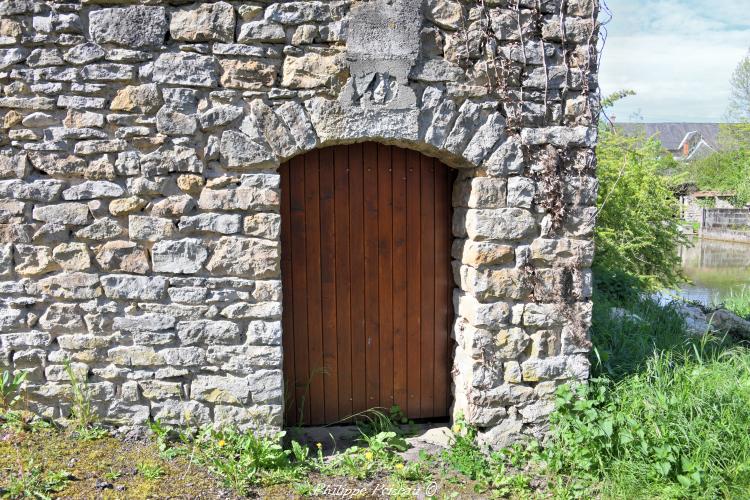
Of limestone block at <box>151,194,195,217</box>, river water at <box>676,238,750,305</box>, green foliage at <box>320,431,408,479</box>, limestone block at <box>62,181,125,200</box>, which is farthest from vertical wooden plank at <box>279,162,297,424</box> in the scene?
river water at <box>676,238,750,305</box>

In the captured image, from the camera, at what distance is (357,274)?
3730 mm

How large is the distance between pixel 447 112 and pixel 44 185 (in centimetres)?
237

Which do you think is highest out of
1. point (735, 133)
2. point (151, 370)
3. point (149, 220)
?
point (735, 133)

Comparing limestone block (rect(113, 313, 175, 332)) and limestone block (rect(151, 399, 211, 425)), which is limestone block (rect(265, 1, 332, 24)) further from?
limestone block (rect(151, 399, 211, 425))

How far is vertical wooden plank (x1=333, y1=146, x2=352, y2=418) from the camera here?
12.0ft

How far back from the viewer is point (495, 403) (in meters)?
3.54

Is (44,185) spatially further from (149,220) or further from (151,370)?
(151,370)

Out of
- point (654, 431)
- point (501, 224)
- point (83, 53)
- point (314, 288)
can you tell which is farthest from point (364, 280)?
point (83, 53)

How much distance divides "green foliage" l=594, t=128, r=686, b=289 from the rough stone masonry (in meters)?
4.72

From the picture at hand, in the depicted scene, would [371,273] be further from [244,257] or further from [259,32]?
[259,32]

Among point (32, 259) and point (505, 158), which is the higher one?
point (505, 158)

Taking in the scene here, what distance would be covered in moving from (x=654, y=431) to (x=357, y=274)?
2015 mm

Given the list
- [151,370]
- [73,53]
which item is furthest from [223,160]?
[151,370]

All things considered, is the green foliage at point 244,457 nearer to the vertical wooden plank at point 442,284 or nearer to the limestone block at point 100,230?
the vertical wooden plank at point 442,284
